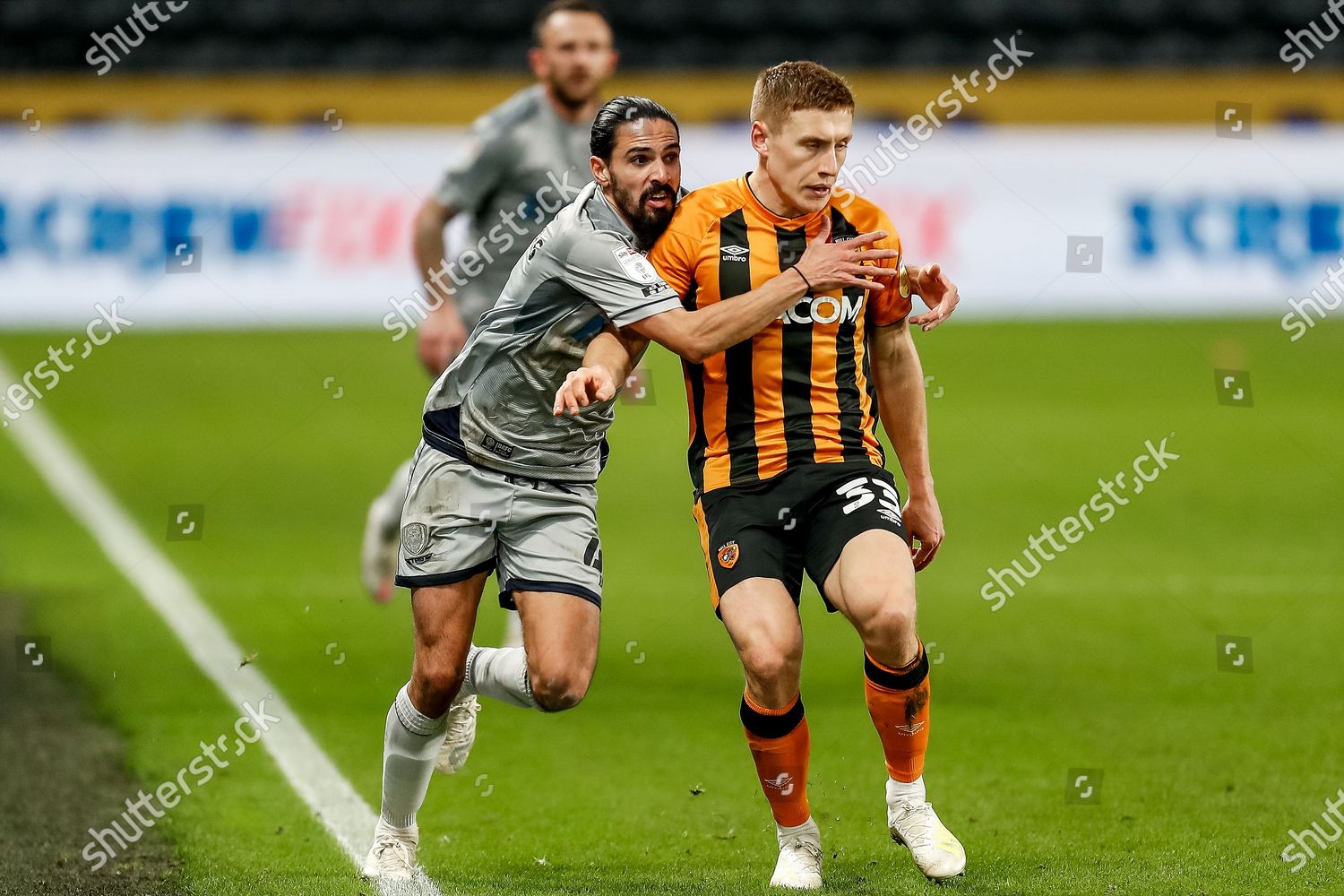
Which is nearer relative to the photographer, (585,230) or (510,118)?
(585,230)

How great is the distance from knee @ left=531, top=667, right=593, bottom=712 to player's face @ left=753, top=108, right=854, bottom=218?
140 centimetres

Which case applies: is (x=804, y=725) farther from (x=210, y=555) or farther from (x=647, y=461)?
(x=647, y=461)

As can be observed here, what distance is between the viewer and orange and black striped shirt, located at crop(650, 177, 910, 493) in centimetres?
475

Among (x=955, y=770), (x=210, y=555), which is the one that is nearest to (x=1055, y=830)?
(x=955, y=770)

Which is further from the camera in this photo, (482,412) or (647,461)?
(647,461)

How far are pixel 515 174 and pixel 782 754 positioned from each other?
3190 millimetres

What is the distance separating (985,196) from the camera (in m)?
15.0

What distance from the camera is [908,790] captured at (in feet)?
15.4

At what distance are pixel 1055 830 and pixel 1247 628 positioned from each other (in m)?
3.10
